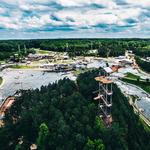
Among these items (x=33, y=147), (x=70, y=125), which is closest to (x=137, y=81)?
(x=70, y=125)

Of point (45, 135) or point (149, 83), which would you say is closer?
point (45, 135)

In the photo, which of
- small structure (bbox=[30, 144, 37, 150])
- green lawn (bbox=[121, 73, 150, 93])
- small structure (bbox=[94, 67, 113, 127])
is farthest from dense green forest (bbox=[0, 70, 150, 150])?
green lawn (bbox=[121, 73, 150, 93])

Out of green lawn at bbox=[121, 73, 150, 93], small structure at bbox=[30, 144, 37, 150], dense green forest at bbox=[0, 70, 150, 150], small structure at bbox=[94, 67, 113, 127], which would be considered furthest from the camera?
green lawn at bbox=[121, 73, 150, 93]

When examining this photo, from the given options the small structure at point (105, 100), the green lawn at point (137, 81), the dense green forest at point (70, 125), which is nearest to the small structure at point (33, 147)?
the dense green forest at point (70, 125)

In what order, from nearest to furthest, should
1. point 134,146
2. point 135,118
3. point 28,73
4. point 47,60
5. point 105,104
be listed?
point 134,146
point 105,104
point 135,118
point 28,73
point 47,60

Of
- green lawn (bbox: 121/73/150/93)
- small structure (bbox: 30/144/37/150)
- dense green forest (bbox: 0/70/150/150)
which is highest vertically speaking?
dense green forest (bbox: 0/70/150/150)

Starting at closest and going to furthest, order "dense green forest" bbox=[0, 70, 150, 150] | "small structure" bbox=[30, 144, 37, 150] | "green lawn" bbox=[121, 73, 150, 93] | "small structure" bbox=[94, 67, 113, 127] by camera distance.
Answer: "dense green forest" bbox=[0, 70, 150, 150] < "small structure" bbox=[30, 144, 37, 150] < "small structure" bbox=[94, 67, 113, 127] < "green lawn" bbox=[121, 73, 150, 93]

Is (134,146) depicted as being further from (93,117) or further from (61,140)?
(61,140)

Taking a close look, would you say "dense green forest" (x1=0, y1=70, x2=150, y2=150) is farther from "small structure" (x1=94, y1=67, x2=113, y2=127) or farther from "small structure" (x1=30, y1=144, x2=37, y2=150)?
"small structure" (x1=94, y1=67, x2=113, y2=127)

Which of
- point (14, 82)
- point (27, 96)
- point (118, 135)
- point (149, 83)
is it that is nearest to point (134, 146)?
point (118, 135)
